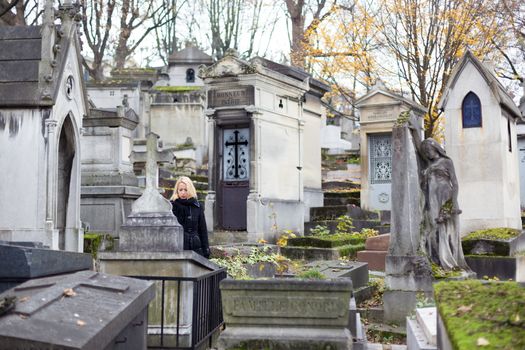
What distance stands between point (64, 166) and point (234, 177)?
16.5ft

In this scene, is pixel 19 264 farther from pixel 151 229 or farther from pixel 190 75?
pixel 190 75

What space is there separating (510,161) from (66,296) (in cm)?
1298

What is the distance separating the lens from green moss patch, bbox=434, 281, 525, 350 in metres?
2.88

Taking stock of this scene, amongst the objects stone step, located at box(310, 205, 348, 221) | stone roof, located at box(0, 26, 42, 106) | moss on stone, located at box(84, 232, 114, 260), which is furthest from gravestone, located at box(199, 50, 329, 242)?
stone roof, located at box(0, 26, 42, 106)

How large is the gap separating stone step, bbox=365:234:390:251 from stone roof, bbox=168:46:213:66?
3550 centimetres

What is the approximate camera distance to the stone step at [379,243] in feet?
43.5

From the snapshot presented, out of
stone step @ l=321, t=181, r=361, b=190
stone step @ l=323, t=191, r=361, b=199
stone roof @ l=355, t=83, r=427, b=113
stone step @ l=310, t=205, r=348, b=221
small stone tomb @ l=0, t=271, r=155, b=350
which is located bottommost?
small stone tomb @ l=0, t=271, r=155, b=350

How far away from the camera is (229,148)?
50.1 feet

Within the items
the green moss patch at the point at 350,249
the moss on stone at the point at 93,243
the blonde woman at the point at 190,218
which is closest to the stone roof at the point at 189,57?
the green moss patch at the point at 350,249

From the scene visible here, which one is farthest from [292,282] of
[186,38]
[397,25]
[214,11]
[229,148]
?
[186,38]

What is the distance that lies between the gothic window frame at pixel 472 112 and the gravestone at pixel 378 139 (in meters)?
5.16

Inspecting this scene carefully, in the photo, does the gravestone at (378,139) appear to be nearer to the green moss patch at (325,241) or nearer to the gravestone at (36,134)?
the green moss patch at (325,241)

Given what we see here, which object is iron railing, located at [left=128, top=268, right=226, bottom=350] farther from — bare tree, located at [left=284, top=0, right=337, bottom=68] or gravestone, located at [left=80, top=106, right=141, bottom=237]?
bare tree, located at [left=284, top=0, right=337, bottom=68]

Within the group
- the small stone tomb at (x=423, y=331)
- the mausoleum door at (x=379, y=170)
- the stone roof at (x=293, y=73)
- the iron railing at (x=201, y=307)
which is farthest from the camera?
the mausoleum door at (x=379, y=170)
